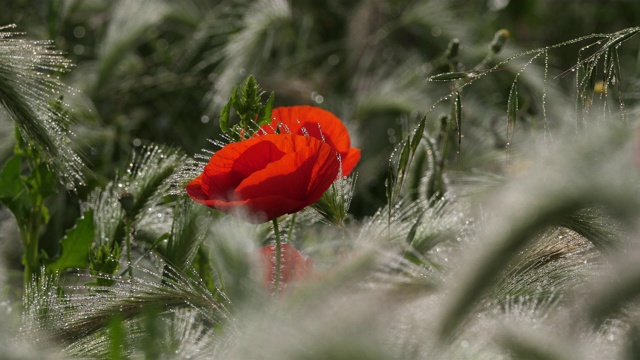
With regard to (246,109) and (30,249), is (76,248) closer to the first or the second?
(30,249)

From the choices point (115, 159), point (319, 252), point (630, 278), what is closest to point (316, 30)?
point (115, 159)

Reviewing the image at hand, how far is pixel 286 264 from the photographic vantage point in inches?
36.5

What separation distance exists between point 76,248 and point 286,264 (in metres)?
0.31

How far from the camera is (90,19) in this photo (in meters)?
2.19

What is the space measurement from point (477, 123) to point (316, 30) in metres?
0.75

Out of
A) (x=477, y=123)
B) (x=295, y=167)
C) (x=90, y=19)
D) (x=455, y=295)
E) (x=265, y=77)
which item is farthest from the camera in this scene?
(x=90, y=19)

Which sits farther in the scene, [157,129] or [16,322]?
[157,129]

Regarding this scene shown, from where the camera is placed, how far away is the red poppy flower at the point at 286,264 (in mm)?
892

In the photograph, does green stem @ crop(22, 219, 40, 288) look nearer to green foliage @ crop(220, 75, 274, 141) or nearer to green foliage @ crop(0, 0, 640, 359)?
green foliage @ crop(0, 0, 640, 359)

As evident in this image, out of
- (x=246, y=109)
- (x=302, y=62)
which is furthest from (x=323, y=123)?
(x=302, y=62)

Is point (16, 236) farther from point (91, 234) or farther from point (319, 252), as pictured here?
point (319, 252)

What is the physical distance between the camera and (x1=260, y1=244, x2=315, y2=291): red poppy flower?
89 centimetres

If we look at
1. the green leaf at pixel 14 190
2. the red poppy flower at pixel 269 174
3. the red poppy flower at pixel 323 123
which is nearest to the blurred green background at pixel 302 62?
the green leaf at pixel 14 190

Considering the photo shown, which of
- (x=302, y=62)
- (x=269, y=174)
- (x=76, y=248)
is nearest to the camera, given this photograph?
(x=269, y=174)
